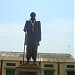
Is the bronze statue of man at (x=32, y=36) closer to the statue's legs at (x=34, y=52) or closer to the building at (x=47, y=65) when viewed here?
the statue's legs at (x=34, y=52)

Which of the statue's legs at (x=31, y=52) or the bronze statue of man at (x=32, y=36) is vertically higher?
the bronze statue of man at (x=32, y=36)

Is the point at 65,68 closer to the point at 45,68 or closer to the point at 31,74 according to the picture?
the point at 45,68

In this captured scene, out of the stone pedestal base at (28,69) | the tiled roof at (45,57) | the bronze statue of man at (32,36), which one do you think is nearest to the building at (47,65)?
the tiled roof at (45,57)

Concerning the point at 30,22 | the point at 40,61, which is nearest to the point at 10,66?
the point at 40,61

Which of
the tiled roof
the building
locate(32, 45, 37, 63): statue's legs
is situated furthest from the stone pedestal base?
the tiled roof

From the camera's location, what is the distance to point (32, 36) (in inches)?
592

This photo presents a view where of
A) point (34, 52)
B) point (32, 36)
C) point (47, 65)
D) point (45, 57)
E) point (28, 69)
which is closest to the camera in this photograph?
point (28, 69)

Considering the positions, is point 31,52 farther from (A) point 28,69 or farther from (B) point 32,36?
(A) point 28,69

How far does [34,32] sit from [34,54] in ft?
3.71

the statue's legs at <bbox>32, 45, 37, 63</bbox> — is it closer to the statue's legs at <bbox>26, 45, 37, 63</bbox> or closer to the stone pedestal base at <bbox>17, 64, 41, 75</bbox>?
the statue's legs at <bbox>26, 45, 37, 63</bbox>

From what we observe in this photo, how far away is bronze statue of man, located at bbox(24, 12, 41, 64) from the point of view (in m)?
14.8

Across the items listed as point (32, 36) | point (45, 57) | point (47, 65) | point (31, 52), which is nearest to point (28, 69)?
point (31, 52)

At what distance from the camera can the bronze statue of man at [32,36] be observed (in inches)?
584

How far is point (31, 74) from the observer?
14.2m
